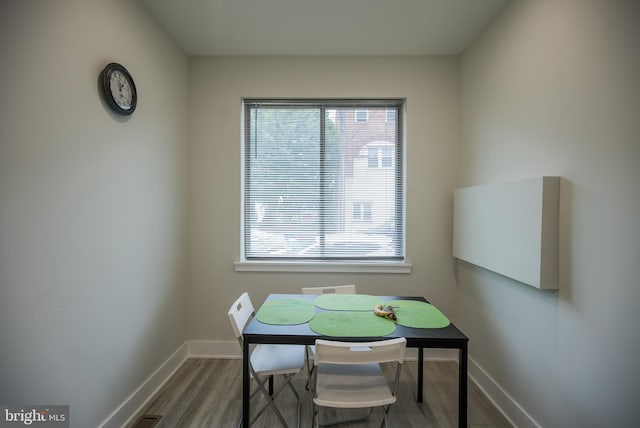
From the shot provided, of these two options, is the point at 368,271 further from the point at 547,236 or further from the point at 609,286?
the point at 609,286

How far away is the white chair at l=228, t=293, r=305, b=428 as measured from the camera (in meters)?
1.52

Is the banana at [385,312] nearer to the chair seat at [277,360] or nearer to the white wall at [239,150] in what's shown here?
the chair seat at [277,360]

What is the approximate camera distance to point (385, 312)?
1.62m

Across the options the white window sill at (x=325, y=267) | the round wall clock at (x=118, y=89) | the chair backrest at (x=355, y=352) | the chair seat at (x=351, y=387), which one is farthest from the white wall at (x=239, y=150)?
the chair backrest at (x=355, y=352)

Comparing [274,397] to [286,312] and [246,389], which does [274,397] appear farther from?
[286,312]

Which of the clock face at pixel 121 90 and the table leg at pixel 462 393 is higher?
the clock face at pixel 121 90

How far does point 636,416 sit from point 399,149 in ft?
7.15

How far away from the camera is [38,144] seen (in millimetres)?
1185

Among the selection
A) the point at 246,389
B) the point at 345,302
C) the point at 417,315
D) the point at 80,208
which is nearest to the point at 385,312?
the point at 417,315

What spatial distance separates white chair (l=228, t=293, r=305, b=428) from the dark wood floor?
0.11 m

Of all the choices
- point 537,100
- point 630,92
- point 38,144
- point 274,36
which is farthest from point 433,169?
point 38,144

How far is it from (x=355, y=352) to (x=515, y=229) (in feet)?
4.05

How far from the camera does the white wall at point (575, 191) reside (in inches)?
43.7

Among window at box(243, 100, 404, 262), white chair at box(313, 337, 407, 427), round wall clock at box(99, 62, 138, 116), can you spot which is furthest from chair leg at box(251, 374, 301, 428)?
round wall clock at box(99, 62, 138, 116)
